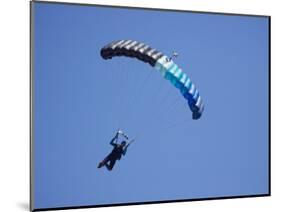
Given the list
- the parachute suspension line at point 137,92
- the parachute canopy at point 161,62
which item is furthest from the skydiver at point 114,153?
the parachute canopy at point 161,62

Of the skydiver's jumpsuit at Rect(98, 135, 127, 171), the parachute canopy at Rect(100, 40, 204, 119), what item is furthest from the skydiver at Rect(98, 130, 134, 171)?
the parachute canopy at Rect(100, 40, 204, 119)

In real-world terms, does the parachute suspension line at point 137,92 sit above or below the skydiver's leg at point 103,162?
above

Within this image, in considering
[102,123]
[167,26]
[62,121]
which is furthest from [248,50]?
[62,121]

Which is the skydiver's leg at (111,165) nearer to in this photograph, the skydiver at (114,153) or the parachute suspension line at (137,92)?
the skydiver at (114,153)

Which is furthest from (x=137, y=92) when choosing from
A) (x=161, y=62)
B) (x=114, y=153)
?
(x=114, y=153)

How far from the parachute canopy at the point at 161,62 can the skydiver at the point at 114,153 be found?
601mm

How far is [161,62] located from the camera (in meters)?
4.12

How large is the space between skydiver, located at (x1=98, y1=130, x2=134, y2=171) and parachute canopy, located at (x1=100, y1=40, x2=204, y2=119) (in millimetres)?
601

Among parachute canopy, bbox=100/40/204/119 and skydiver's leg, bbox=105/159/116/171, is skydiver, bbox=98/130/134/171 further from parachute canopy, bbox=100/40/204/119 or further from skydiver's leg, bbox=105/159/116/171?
parachute canopy, bbox=100/40/204/119

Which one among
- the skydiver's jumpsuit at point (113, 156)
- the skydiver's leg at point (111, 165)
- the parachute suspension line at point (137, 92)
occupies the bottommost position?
the skydiver's leg at point (111, 165)

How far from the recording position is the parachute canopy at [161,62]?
4.04 metres

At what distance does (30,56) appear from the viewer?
3814mm

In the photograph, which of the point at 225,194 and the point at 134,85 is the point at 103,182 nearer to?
the point at 134,85

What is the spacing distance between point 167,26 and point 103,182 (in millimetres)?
1362
